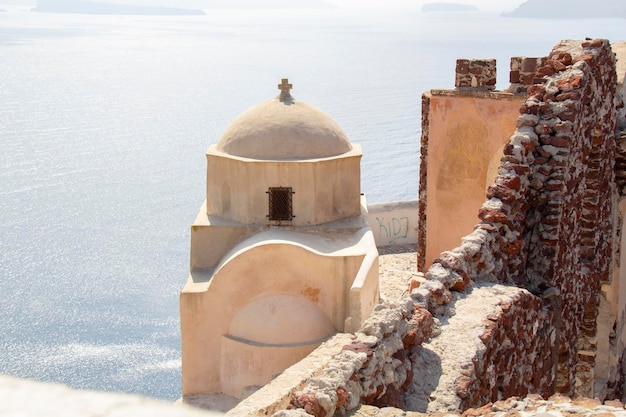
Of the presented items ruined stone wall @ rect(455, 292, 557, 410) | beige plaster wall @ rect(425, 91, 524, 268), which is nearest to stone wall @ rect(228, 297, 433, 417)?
ruined stone wall @ rect(455, 292, 557, 410)

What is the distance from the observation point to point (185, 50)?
83188 millimetres

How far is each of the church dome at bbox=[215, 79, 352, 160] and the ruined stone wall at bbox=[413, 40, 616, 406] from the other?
15.6 feet

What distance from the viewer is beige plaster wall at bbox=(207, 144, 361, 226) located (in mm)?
10953

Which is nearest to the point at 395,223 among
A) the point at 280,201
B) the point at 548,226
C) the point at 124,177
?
the point at 280,201

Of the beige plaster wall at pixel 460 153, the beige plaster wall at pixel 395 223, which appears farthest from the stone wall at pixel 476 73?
the beige plaster wall at pixel 395 223

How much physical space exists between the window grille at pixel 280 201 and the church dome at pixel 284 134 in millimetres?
424

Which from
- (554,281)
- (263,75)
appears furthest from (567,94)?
(263,75)

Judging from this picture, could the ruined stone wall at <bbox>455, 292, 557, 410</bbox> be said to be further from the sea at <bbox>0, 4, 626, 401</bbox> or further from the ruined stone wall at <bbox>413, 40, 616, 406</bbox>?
the sea at <bbox>0, 4, 626, 401</bbox>

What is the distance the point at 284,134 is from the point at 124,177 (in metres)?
23.6

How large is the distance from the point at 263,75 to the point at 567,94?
2153 inches

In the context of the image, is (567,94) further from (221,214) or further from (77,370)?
(77,370)

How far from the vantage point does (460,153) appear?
39.4 ft

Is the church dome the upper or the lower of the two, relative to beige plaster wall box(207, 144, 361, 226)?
upper

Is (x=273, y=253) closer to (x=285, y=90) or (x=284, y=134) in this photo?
(x=284, y=134)
